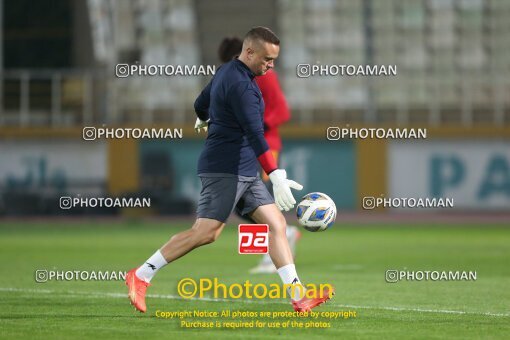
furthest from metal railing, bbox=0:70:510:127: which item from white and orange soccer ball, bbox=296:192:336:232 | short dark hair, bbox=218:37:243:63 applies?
white and orange soccer ball, bbox=296:192:336:232

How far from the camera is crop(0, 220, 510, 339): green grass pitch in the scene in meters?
7.86

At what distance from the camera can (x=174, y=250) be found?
8.47 m

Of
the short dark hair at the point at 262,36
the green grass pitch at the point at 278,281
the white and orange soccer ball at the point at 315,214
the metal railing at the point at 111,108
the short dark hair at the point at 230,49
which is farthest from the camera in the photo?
the metal railing at the point at 111,108

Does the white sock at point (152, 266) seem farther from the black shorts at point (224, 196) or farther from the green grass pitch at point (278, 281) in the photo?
the black shorts at point (224, 196)

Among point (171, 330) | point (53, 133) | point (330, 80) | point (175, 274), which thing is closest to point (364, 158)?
point (330, 80)

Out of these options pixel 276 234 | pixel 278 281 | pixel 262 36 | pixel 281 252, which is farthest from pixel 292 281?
pixel 278 281

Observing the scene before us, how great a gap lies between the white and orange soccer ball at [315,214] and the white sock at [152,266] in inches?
44.6

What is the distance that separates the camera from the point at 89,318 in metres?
8.48

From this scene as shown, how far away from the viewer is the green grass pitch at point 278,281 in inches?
309

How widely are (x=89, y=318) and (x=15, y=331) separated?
81 cm

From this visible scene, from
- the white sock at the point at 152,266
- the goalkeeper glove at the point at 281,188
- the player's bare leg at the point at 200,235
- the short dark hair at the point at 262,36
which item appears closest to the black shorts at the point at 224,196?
the player's bare leg at the point at 200,235

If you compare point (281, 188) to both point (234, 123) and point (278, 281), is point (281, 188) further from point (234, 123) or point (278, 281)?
point (278, 281)

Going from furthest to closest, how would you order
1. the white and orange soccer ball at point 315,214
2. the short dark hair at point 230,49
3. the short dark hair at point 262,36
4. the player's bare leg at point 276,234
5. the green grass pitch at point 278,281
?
1. the short dark hair at point 230,49
2. the white and orange soccer ball at point 315,214
3. the player's bare leg at point 276,234
4. the short dark hair at point 262,36
5. the green grass pitch at point 278,281

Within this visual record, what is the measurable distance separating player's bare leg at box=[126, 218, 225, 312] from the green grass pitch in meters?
0.18
